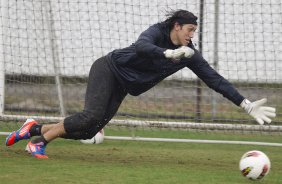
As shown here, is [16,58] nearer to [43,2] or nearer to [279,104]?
[43,2]

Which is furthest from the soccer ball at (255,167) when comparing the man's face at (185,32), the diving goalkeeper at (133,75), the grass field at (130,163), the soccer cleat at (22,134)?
the soccer cleat at (22,134)

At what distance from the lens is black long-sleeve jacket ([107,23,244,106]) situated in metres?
7.15

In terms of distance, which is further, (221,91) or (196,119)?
(196,119)

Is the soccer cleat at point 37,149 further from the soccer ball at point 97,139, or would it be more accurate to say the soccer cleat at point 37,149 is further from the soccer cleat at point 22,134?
the soccer ball at point 97,139

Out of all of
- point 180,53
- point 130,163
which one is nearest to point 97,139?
point 130,163

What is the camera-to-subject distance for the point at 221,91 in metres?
7.28

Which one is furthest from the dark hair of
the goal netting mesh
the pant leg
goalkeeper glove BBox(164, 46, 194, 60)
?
the goal netting mesh

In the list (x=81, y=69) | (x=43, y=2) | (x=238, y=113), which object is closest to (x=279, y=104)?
(x=238, y=113)

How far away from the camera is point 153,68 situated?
7.20 meters

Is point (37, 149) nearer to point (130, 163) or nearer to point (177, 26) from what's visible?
point (130, 163)

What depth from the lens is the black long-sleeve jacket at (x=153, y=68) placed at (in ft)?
23.5

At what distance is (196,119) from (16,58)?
2.84 meters

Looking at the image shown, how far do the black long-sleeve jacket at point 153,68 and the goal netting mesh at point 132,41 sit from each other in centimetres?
185

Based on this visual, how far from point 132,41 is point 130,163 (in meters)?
2.88
